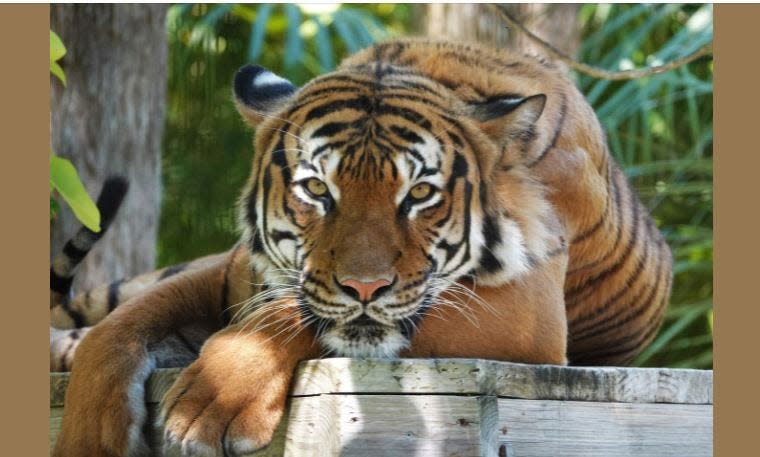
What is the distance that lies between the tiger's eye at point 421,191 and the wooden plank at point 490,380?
45 cm

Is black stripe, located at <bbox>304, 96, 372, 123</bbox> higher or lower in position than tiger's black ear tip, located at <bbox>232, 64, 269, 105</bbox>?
lower

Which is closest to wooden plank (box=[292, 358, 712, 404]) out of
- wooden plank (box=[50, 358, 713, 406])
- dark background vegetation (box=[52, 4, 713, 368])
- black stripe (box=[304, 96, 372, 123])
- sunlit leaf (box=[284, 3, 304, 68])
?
wooden plank (box=[50, 358, 713, 406])

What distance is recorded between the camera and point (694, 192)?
698 centimetres

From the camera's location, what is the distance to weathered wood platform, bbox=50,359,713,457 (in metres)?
2.29

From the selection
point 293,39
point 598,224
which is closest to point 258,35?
point 293,39

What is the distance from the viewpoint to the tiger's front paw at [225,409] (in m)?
2.34

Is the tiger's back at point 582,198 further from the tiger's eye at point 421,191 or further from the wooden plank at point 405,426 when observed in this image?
the wooden plank at point 405,426

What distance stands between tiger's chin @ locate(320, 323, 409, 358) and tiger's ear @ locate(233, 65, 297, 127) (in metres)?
0.74

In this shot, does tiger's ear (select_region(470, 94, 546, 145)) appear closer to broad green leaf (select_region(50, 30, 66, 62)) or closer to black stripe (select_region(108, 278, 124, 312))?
broad green leaf (select_region(50, 30, 66, 62))

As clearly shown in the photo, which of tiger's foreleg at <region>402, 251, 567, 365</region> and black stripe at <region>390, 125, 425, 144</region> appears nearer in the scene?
tiger's foreleg at <region>402, 251, 567, 365</region>

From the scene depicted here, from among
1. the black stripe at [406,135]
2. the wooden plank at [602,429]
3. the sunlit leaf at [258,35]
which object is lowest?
the wooden plank at [602,429]

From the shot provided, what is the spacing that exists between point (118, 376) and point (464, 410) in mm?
1001

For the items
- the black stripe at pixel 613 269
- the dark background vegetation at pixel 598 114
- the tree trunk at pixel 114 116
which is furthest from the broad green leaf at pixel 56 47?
the dark background vegetation at pixel 598 114

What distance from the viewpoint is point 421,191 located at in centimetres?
262
